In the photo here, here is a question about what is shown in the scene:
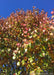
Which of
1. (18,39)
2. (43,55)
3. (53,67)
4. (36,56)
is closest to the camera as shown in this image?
(43,55)

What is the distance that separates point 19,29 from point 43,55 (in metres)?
1.86

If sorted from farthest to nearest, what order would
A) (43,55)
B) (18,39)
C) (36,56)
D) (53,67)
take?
(18,39) → (53,67) → (36,56) → (43,55)

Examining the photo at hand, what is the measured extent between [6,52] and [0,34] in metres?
0.81

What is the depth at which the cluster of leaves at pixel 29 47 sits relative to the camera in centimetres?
400

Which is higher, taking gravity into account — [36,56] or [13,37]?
[13,37]

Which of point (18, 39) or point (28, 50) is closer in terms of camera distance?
point (28, 50)

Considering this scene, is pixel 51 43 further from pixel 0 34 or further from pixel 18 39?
pixel 0 34

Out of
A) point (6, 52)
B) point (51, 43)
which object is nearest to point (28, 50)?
point (51, 43)

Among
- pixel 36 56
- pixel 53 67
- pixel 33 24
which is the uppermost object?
pixel 33 24

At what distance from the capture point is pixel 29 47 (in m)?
3.89

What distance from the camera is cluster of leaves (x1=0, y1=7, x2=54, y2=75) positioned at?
4.00 m

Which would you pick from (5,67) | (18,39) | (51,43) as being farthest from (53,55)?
(5,67)

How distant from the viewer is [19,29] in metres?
5.38

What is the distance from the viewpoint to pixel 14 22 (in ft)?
18.5
